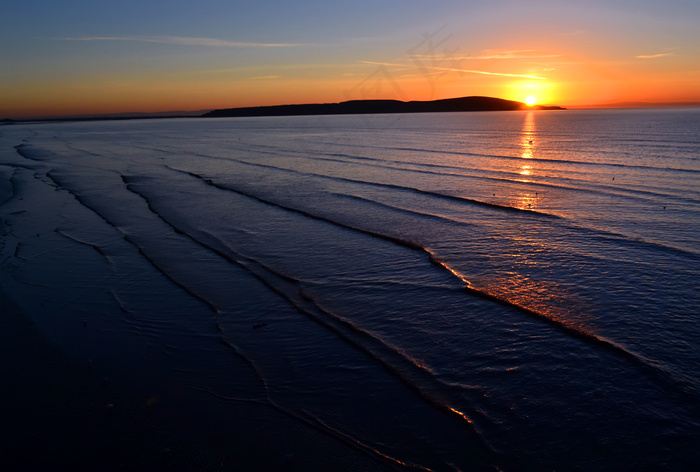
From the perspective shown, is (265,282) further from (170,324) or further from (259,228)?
(259,228)

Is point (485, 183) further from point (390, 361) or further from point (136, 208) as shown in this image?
point (390, 361)

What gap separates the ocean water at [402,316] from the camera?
230 inches

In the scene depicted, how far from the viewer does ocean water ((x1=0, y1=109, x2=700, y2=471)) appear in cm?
585

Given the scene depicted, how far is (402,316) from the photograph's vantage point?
9.22m

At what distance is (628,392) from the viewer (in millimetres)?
6641

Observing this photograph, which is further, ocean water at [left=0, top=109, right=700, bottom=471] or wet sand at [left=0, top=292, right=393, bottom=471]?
ocean water at [left=0, top=109, right=700, bottom=471]

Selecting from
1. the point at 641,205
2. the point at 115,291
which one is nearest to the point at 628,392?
the point at 115,291

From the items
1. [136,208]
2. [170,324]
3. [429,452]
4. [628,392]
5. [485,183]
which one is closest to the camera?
[429,452]

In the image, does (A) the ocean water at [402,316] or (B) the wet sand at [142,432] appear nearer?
(B) the wet sand at [142,432]

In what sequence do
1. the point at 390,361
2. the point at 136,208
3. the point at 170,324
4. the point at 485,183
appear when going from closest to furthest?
1. the point at 390,361
2. the point at 170,324
3. the point at 136,208
4. the point at 485,183

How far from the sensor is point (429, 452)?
5.44m

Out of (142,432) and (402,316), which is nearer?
(142,432)

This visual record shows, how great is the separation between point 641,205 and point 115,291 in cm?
1859

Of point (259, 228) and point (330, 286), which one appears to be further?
point (259, 228)
